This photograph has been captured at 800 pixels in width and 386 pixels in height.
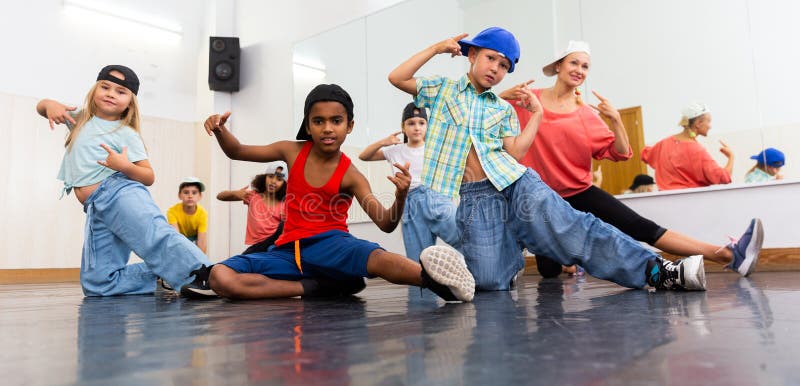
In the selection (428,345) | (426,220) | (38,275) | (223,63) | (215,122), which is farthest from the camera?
(223,63)

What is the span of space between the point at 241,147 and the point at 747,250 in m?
1.88

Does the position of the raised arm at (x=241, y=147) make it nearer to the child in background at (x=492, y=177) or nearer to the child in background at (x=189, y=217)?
the child in background at (x=492, y=177)

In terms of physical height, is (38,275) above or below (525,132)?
below

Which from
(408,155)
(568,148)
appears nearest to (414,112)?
(408,155)

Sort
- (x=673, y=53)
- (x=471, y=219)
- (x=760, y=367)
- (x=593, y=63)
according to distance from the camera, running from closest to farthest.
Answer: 1. (x=760, y=367)
2. (x=471, y=219)
3. (x=673, y=53)
4. (x=593, y=63)

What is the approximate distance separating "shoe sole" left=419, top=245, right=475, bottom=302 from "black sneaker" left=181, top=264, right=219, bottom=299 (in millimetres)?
873

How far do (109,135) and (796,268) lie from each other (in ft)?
12.2

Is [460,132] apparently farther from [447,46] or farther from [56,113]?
[56,113]

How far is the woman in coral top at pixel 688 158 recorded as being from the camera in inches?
150

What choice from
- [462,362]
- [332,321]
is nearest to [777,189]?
[332,321]

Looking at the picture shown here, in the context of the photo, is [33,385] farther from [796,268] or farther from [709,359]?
[796,268]

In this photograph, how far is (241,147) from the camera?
2.17 metres

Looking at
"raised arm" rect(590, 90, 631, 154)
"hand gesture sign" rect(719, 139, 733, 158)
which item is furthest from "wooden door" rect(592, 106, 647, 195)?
"raised arm" rect(590, 90, 631, 154)

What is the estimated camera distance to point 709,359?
2.25 feet
